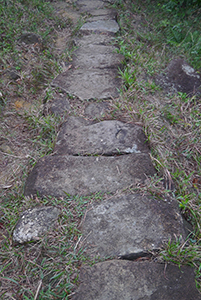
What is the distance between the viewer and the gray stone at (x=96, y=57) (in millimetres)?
2589

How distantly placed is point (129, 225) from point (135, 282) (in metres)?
0.29

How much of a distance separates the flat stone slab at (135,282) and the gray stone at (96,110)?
1.25 m

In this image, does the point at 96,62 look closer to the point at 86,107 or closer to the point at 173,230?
the point at 86,107

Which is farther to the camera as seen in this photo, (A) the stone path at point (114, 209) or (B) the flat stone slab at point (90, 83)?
(B) the flat stone slab at point (90, 83)

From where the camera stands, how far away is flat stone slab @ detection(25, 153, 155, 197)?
1.53 meters

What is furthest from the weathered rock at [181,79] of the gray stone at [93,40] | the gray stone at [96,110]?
the gray stone at [93,40]

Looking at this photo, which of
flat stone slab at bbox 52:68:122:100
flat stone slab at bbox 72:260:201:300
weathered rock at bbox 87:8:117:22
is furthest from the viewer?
weathered rock at bbox 87:8:117:22

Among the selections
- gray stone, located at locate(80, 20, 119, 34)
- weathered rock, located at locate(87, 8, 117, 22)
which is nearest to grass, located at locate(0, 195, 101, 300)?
gray stone, located at locate(80, 20, 119, 34)

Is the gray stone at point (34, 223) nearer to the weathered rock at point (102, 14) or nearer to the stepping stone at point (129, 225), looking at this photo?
the stepping stone at point (129, 225)

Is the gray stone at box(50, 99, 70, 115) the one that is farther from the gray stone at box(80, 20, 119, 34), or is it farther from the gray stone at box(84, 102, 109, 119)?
the gray stone at box(80, 20, 119, 34)

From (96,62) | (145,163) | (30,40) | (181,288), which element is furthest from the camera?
(30,40)

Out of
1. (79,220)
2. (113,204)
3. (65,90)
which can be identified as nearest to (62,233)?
(79,220)

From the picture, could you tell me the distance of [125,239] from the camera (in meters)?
1.28

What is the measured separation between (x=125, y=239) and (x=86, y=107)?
4.27 feet
